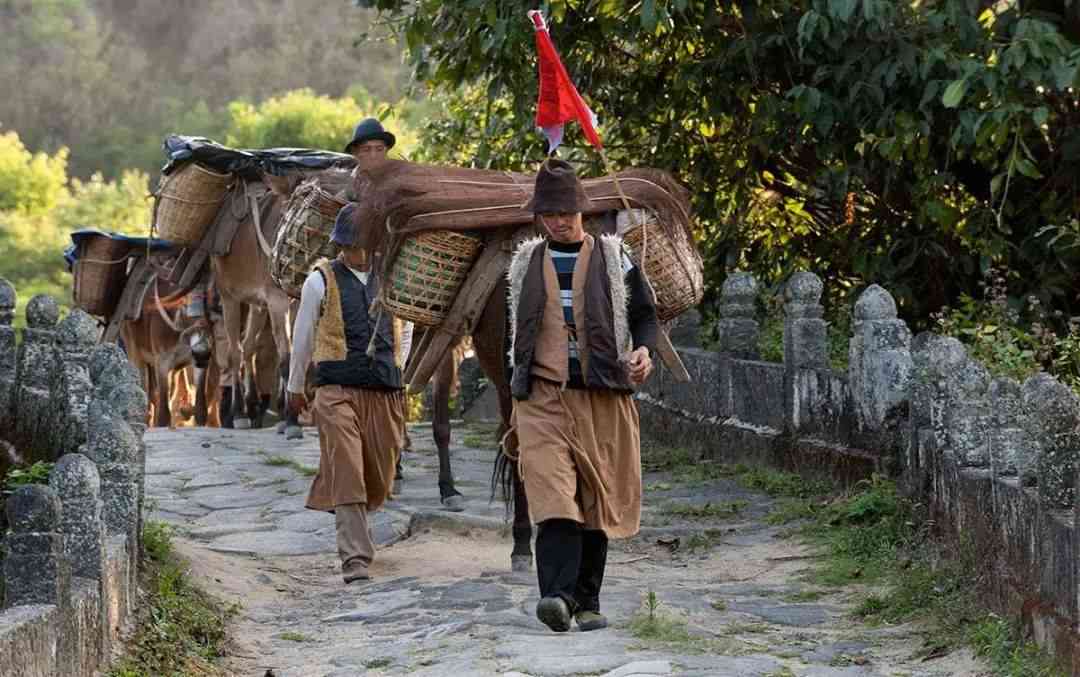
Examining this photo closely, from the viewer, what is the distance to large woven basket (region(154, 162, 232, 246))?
16.6 m

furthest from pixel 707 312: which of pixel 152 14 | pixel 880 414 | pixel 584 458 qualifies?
pixel 152 14

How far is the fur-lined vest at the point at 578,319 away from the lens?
7977mm

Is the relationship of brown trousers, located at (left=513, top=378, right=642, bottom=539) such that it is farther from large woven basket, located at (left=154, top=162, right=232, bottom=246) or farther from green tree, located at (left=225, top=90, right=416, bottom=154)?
green tree, located at (left=225, top=90, right=416, bottom=154)

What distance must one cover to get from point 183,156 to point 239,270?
4.74 feet

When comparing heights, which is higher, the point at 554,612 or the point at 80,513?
the point at 80,513

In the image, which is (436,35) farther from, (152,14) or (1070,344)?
(152,14)

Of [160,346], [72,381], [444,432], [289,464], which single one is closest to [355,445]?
[72,381]

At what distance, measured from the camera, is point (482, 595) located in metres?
8.83

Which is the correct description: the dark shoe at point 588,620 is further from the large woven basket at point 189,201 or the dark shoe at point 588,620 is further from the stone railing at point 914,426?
Result: the large woven basket at point 189,201

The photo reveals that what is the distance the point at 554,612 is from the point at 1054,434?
Result: 6.92 feet

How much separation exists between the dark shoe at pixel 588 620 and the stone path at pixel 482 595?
0.18ft

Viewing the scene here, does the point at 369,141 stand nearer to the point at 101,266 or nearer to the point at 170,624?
the point at 170,624

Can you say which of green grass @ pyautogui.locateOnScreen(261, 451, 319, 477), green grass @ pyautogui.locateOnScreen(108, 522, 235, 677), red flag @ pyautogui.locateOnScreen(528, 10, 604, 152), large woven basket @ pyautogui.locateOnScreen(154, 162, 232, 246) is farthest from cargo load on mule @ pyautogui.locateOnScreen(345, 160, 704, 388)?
large woven basket @ pyautogui.locateOnScreen(154, 162, 232, 246)

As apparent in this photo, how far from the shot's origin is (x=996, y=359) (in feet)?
34.8
